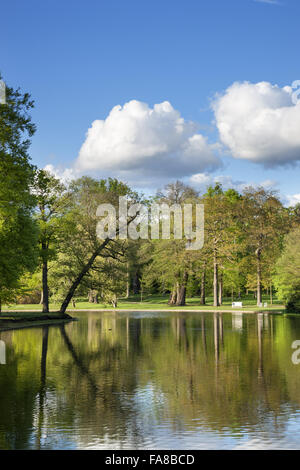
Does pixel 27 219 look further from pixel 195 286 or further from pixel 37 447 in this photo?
pixel 195 286

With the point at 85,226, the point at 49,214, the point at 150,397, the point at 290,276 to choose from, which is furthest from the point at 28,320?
the point at 150,397

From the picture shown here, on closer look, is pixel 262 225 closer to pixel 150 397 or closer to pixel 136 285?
pixel 136 285

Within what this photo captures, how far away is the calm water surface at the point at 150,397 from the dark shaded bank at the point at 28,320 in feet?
38.6

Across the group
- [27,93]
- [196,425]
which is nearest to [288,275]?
[27,93]

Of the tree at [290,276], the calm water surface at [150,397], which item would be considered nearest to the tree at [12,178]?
the calm water surface at [150,397]

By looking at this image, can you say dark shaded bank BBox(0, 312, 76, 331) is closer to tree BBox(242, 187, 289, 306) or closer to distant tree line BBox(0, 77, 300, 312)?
distant tree line BBox(0, 77, 300, 312)

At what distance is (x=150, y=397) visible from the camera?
39.3 feet

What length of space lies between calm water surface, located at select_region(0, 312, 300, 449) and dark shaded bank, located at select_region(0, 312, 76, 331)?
1177 centimetres

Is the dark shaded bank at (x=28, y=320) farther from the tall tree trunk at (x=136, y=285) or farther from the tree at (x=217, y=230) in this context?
the tall tree trunk at (x=136, y=285)

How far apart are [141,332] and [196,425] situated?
20991 millimetres

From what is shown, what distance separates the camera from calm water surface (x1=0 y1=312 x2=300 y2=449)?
8.55 m

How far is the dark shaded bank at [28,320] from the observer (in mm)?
34125

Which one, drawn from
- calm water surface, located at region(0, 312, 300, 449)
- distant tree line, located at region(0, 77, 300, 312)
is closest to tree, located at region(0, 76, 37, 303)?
distant tree line, located at region(0, 77, 300, 312)
